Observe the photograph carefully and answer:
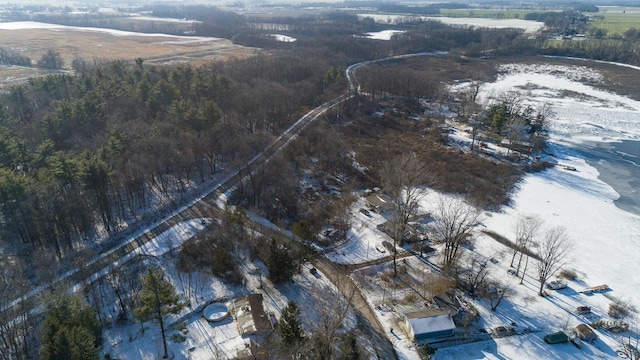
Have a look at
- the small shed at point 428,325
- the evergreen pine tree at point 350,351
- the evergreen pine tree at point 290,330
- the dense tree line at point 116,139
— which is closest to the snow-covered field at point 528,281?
the small shed at point 428,325

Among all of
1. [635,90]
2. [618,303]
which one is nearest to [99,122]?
[618,303]

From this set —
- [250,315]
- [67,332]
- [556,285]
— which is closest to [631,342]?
[556,285]

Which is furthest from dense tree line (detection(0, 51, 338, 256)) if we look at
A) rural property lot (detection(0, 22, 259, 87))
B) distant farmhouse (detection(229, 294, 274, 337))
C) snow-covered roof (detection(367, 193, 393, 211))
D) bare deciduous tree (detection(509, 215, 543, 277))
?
rural property lot (detection(0, 22, 259, 87))

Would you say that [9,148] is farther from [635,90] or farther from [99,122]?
[635,90]

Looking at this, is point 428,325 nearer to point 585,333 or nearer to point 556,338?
point 556,338

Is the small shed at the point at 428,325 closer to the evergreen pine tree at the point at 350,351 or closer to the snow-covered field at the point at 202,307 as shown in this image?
the snow-covered field at the point at 202,307

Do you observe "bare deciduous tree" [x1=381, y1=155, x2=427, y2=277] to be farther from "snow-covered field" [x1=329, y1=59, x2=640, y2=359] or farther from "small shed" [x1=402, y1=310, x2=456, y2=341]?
"small shed" [x1=402, y1=310, x2=456, y2=341]
